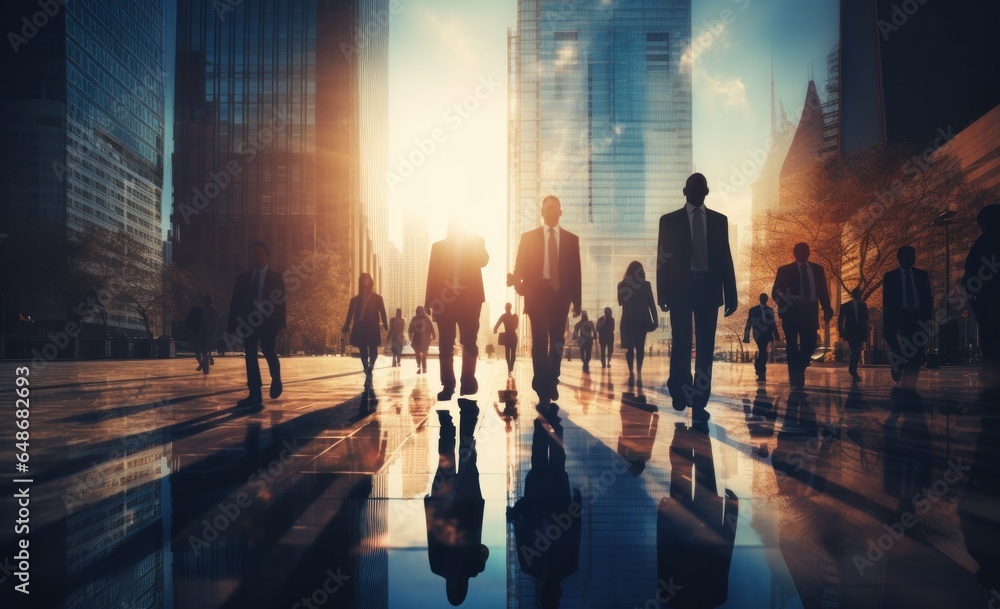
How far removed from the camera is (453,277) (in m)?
8.64

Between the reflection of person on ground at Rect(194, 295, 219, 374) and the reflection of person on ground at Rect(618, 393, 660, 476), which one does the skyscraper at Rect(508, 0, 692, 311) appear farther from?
the reflection of person on ground at Rect(618, 393, 660, 476)

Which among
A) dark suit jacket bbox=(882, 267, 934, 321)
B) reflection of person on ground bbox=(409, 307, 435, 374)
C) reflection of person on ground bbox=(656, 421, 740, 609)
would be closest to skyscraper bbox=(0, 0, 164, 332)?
reflection of person on ground bbox=(409, 307, 435, 374)

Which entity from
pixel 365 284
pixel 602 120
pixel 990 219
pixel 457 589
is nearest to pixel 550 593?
pixel 457 589

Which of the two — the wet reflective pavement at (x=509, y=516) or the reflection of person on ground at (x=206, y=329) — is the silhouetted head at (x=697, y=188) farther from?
the reflection of person on ground at (x=206, y=329)

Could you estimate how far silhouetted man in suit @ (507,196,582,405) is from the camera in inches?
304

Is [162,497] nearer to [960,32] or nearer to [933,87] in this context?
[933,87]

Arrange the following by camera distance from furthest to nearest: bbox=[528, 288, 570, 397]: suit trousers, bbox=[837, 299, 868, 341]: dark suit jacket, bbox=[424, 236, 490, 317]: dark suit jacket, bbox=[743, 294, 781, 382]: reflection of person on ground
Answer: bbox=[837, 299, 868, 341]: dark suit jacket, bbox=[743, 294, 781, 382]: reflection of person on ground, bbox=[424, 236, 490, 317]: dark suit jacket, bbox=[528, 288, 570, 397]: suit trousers

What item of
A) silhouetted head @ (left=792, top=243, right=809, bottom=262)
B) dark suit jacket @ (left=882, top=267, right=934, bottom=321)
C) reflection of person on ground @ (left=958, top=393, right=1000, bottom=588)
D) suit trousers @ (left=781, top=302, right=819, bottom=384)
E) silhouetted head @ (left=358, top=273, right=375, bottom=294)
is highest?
silhouetted head @ (left=792, top=243, right=809, bottom=262)

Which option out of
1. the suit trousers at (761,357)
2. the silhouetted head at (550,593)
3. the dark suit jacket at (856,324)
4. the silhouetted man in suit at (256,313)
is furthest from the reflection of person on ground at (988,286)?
the silhouetted man in suit at (256,313)

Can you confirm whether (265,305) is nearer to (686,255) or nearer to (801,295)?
(686,255)

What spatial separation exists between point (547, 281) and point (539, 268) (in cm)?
17

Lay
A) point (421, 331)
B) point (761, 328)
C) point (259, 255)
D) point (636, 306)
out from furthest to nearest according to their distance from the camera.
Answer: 1. point (421, 331)
2. point (761, 328)
3. point (636, 306)
4. point (259, 255)

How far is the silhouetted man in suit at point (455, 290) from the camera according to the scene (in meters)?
8.64

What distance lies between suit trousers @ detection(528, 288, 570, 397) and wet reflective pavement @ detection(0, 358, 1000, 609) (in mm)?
1991
